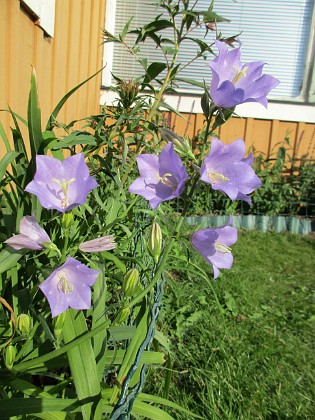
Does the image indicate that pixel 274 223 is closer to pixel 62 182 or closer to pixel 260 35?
pixel 260 35

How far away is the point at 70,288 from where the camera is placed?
Result: 2.41 feet

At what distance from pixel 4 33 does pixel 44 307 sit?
1.21 meters

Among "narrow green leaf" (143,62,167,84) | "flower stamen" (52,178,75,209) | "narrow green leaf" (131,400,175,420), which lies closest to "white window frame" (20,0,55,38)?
"narrow green leaf" (143,62,167,84)

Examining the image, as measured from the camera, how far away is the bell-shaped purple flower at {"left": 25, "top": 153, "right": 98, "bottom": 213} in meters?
0.71

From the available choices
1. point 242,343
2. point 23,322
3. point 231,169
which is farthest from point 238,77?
point 242,343

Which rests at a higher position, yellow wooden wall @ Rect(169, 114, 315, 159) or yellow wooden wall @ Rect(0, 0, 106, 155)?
yellow wooden wall @ Rect(0, 0, 106, 155)

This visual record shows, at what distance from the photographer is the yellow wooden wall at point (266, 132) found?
4906 mm

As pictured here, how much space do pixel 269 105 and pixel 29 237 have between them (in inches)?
181

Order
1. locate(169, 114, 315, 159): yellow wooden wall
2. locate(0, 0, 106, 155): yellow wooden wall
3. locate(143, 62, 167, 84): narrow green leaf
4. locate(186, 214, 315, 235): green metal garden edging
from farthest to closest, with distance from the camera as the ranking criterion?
1. locate(169, 114, 315, 159): yellow wooden wall
2. locate(186, 214, 315, 235): green metal garden edging
3. locate(0, 0, 106, 155): yellow wooden wall
4. locate(143, 62, 167, 84): narrow green leaf

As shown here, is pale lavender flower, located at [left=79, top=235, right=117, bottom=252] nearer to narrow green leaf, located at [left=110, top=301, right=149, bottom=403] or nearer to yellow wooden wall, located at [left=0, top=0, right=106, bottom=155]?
narrow green leaf, located at [left=110, top=301, right=149, bottom=403]

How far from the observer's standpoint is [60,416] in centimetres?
85

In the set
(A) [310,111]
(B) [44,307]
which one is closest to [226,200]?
(A) [310,111]

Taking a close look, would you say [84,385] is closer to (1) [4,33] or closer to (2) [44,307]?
(2) [44,307]

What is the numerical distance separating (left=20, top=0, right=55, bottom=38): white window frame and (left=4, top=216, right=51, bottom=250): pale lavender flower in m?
1.51
